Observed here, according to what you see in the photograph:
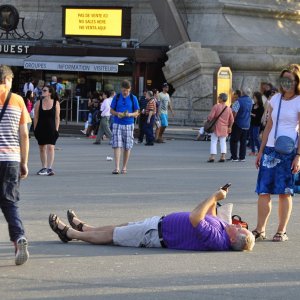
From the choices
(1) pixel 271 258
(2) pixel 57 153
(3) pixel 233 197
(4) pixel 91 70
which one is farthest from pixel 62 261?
(4) pixel 91 70

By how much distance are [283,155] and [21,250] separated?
10.1 feet

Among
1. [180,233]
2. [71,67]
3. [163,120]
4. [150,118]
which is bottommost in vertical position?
[180,233]

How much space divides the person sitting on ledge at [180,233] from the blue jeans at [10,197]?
1.04 m

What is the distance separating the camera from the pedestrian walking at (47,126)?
17.7m

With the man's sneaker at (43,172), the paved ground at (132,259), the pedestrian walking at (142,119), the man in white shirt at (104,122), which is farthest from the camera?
the pedestrian walking at (142,119)

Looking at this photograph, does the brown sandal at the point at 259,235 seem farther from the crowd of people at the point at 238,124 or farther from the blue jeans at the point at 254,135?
the blue jeans at the point at 254,135

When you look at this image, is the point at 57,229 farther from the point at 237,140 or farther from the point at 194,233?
the point at 237,140

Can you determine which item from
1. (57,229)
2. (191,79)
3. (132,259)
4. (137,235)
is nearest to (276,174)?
(137,235)

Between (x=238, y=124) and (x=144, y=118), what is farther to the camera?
(x=144, y=118)

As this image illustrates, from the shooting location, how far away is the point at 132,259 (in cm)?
938

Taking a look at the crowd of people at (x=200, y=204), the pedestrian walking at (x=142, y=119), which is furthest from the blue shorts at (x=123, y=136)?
the pedestrian walking at (x=142, y=119)

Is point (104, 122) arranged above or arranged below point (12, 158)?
below

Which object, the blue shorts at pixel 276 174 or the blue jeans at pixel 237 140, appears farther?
the blue jeans at pixel 237 140

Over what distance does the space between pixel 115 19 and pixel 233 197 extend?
24671mm
